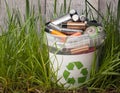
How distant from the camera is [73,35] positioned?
2.09 m

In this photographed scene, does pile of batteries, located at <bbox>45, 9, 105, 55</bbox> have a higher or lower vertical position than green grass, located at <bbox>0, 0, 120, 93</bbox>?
Answer: higher

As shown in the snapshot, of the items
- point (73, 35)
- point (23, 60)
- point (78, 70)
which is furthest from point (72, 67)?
point (23, 60)

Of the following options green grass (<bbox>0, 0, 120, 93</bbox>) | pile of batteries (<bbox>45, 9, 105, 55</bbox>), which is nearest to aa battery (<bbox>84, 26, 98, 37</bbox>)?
pile of batteries (<bbox>45, 9, 105, 55</bbox>)

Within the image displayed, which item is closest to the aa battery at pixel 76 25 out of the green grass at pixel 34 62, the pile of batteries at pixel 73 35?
the pile of batteries at pixel 73 35

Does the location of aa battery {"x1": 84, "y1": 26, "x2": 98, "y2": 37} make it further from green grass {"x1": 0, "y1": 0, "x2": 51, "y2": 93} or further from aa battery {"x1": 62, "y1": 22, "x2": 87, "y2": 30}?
green grass {"x1": 0, "y1": 0, "x2": 51, "y2": 93}

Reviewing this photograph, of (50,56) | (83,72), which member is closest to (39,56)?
(50,56)

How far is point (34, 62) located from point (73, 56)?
22cm

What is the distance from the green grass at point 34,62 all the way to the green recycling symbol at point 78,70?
4 centimetres

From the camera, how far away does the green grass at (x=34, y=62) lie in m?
2.14

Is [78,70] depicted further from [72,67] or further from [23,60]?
[23,60]

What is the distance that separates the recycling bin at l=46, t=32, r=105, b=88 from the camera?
2086 mm

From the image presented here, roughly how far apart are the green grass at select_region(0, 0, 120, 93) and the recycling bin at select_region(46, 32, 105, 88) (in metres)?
0.04

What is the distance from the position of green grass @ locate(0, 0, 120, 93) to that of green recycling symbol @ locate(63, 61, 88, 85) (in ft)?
0.12

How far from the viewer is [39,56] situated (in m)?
2.23
